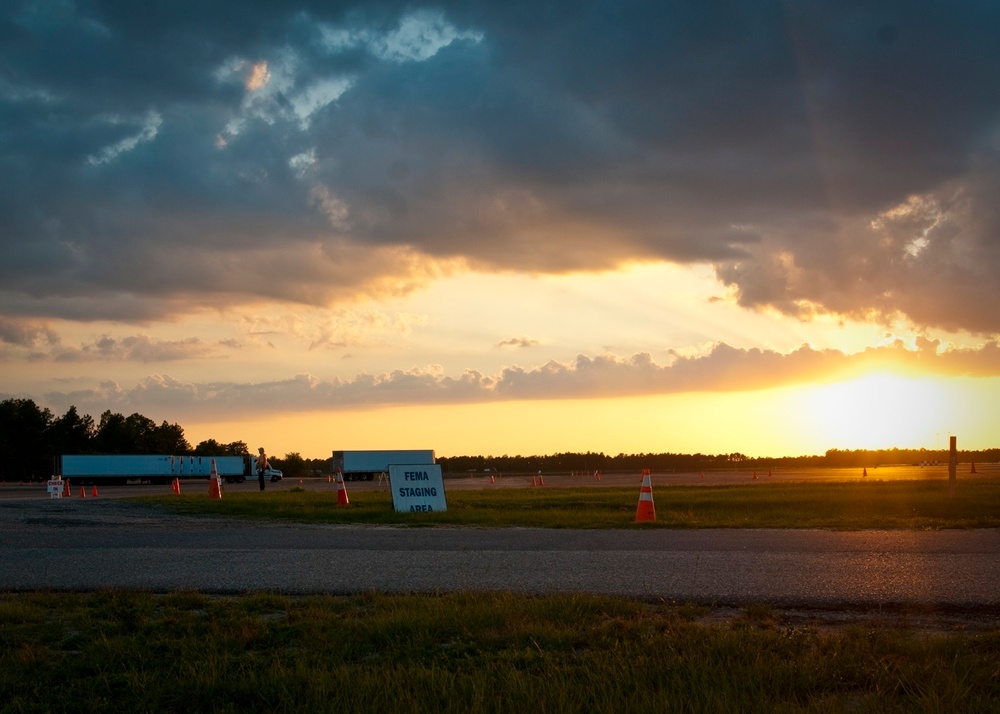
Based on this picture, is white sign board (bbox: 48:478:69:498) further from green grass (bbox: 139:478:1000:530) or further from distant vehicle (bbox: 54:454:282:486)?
distant vehicle (bbox: 54:454:282:486)

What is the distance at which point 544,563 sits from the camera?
1053 centimetres

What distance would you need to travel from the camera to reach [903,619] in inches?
290

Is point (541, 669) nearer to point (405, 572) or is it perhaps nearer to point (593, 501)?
point (405, 572)

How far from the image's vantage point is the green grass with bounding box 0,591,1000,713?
5.27 meters

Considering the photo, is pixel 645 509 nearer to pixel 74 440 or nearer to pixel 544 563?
pixel 544 563

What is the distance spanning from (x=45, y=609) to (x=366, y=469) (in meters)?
67.2

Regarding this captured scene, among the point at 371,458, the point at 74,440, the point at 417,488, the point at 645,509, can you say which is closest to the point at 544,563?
the point at 645,509

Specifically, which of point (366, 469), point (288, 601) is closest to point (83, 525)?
point (288, 601)

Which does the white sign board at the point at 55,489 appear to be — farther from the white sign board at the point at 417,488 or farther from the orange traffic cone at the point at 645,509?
the orange traffic cone at the point at 645,509

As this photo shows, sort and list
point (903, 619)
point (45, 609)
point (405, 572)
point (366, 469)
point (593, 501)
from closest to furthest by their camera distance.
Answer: point (903, 619)
point (45, 609)
point (405, 572)
point (593, 501)
point (366, 469)

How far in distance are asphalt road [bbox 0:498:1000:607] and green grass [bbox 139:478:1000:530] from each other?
6.76ft

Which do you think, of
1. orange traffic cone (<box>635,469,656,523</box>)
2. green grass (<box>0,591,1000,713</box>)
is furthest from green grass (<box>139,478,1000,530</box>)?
green grass (<box>0,591,1000,713</box>)

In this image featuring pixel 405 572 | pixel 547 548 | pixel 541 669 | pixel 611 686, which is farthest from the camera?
pixel 547 548

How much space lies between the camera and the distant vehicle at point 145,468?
223ft
